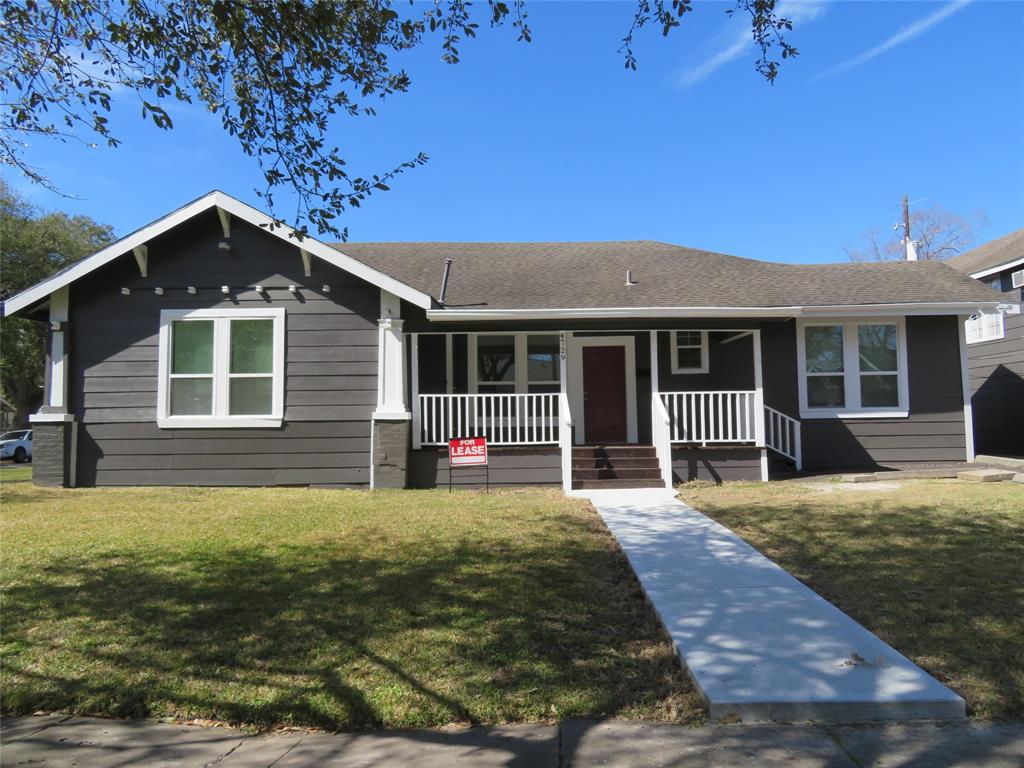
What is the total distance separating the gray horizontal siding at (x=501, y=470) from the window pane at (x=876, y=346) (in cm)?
596

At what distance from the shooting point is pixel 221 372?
10.3 metres

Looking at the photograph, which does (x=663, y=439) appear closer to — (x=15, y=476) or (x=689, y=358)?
(x=689, y=358)

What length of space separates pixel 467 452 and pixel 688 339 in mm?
5116

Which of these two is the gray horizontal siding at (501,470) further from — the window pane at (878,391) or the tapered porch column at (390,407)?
the window pane at (878,391)

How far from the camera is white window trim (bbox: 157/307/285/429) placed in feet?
33.4

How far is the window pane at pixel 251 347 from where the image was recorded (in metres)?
10.3

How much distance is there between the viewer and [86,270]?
988cm

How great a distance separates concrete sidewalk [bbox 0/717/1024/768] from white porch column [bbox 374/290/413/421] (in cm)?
726

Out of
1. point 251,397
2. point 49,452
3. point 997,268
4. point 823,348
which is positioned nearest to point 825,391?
point 823,348

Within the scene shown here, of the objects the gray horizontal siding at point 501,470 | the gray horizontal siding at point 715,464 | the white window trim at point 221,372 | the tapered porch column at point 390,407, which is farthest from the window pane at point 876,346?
the white window trim at point 221,372

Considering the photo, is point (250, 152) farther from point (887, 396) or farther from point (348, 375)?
point (887, 396)

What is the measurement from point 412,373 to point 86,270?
5.19m

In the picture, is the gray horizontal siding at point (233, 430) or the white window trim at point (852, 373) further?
the white window trim at point (852, 373)

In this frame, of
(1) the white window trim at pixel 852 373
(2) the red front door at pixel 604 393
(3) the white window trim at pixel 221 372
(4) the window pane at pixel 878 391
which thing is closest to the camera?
(3) the white window trim at pixel 221 372
